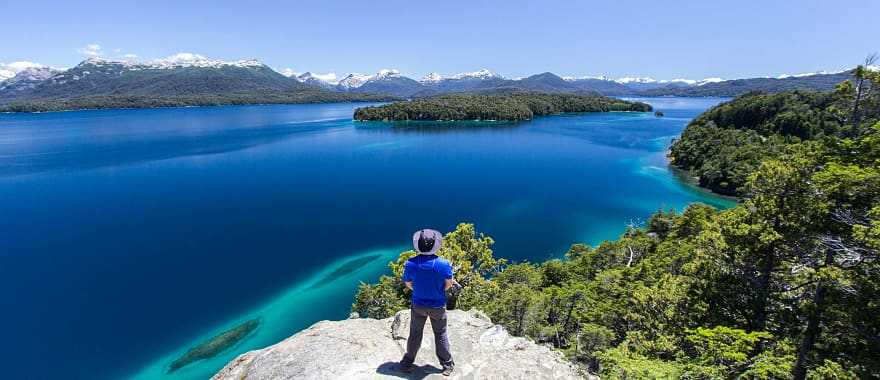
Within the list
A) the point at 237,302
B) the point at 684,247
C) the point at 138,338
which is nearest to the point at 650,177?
the point at 684,247

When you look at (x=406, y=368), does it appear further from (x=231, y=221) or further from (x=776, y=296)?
(x=231, y=221)

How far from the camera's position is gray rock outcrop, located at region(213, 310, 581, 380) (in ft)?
25.9

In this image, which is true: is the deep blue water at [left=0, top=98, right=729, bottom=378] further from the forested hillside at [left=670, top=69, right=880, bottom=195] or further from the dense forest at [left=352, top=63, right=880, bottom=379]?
the dense forest at [left=352, top=63, right=880, bottom=379]

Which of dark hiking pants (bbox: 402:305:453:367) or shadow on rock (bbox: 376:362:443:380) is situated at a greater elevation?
dark hiking pants (bbox: 402:305:453:367)

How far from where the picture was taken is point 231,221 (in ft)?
159

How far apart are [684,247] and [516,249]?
1922 centimetres

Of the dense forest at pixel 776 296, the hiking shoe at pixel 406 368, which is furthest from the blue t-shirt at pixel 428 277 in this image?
the dense forest at pixel 776 296

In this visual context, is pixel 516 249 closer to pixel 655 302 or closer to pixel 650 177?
pixel 655 302

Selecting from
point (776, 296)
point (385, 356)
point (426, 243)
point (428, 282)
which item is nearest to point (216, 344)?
point (385, 356)

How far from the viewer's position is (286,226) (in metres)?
47.4

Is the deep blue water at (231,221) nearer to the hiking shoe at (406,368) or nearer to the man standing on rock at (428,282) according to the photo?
the hiking shoe at (406,368)

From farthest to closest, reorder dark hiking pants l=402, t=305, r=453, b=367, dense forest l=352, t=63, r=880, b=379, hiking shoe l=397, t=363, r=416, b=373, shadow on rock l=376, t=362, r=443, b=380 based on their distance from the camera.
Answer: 1. dense forest l=352, t=63, r=880, b=379
2. hiking shoe l=397, t=363, r=416, b=373
3. shadow on rock l=376, t=362, r=443, b=380
4. dark hiking pants l=402, t=305, r=453, b=367

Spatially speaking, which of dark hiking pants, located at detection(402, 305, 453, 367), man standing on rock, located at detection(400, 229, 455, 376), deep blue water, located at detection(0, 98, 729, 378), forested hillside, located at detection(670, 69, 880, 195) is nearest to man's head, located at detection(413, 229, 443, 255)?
man standing on rock, located at detection(400, 229, 455, 376)

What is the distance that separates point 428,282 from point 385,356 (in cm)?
253
